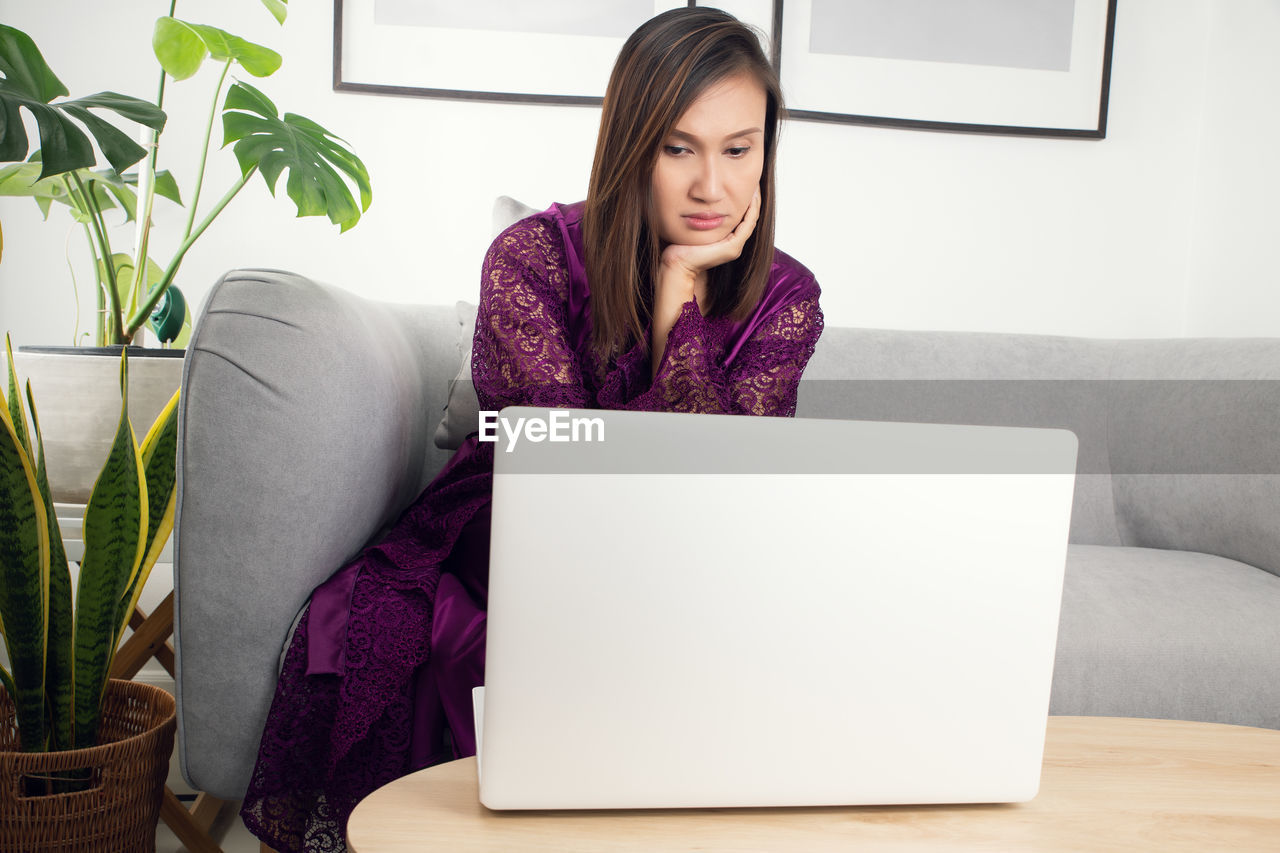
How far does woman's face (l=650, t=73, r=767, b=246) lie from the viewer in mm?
1217

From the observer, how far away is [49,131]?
3.68 feet

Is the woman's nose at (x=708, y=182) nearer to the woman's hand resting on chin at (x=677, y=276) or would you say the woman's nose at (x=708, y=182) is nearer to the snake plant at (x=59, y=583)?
the woman's hand resting on chin at (x=677, y=276)

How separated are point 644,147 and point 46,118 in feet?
2.59

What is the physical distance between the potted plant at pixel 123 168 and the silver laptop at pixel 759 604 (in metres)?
1.05

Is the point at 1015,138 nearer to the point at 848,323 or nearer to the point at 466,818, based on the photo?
the point at 848,323

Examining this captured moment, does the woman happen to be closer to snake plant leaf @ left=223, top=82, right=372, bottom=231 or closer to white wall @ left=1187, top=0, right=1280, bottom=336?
snake plant leaf @ left=223, top=82, right=372, bottom=231

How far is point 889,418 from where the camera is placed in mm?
1732

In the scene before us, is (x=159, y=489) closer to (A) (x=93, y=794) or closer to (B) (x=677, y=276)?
(A) (x=93, y=794)

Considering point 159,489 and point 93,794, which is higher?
point 159,489

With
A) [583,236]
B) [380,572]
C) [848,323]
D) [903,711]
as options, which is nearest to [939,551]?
[903,711]

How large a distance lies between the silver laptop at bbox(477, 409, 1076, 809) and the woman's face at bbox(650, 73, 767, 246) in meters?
0.86

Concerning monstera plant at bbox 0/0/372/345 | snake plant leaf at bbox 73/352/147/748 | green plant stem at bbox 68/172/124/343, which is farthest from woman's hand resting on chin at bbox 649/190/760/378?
green plant stem at bbox 68/172/124/343

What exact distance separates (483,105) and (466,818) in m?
1.93

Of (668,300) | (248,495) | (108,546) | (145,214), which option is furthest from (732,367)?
→ (145,214)
